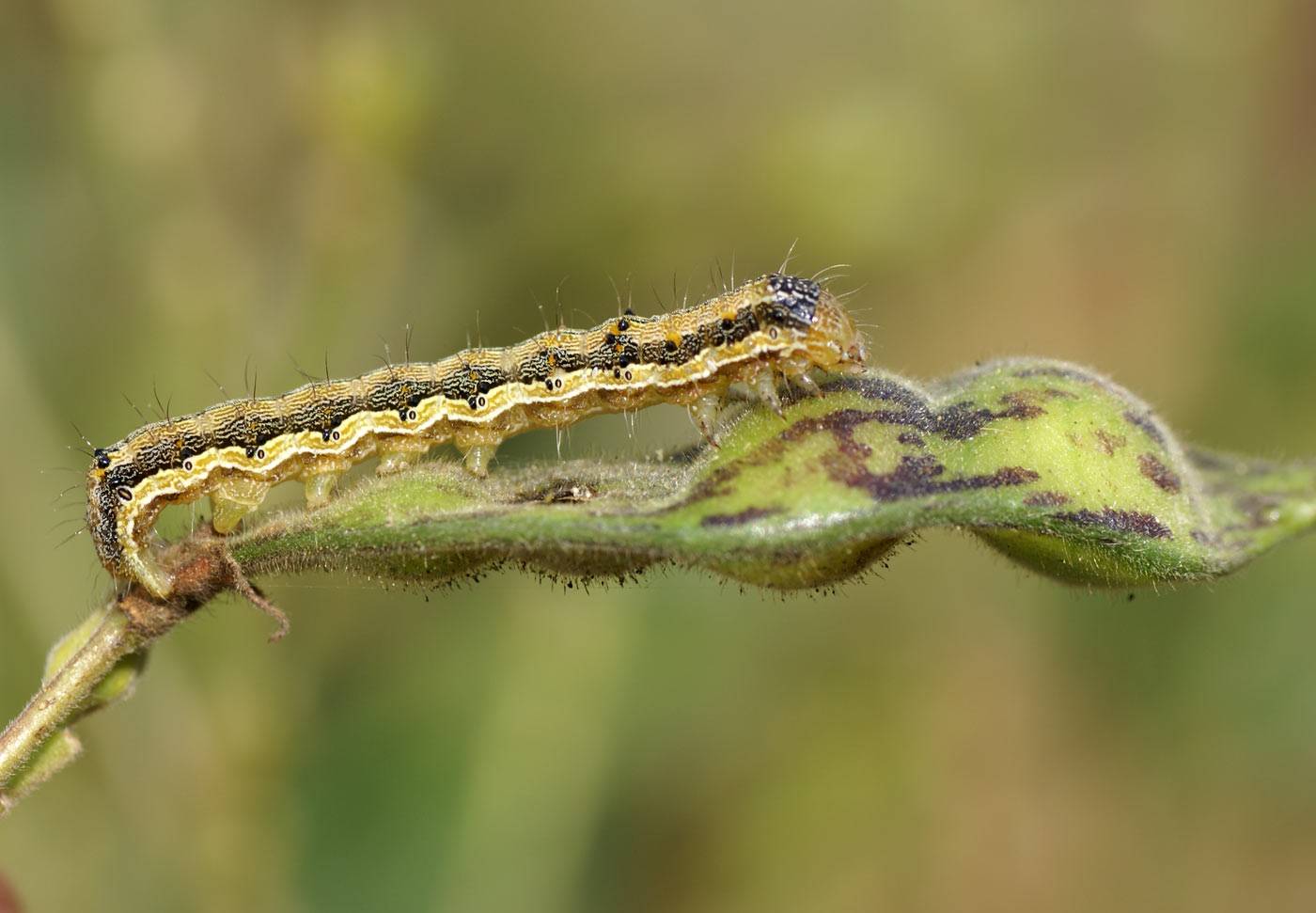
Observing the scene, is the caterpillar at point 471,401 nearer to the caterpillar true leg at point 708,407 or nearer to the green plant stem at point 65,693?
the caterpillar true leg at point 708,407

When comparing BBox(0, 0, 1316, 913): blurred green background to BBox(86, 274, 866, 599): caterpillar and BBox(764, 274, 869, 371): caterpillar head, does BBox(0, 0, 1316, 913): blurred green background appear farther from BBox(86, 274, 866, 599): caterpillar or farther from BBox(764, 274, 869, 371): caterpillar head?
BBox(764, 274, 869, 371): caterpillar head

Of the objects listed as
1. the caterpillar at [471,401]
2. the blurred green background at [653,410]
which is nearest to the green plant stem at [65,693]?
the blurred green background at [653,410]

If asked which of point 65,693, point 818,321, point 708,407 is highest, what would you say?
point 818,321

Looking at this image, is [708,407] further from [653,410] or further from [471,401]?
[653,410]

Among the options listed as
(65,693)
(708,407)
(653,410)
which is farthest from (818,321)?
(653,410)

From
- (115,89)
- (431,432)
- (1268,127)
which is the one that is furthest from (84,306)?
(1268,127)

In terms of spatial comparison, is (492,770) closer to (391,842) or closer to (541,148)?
(391,842)
